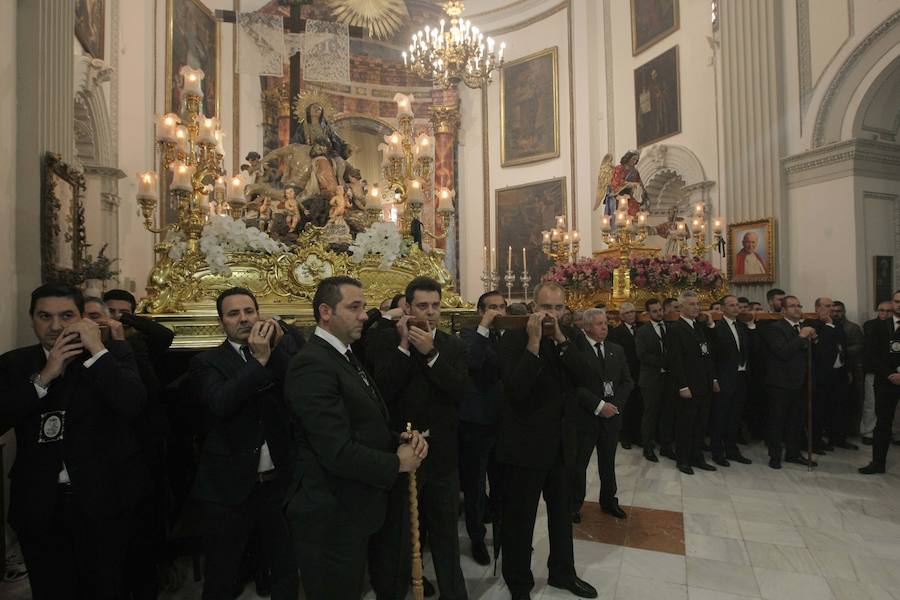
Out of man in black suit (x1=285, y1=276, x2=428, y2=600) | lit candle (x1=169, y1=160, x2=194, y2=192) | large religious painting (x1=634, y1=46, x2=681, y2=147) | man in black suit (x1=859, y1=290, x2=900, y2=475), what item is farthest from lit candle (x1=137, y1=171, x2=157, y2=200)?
large religious painting (x1=634, y1=46, x2=681, y2=147)

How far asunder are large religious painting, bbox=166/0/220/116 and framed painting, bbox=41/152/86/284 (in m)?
6.64

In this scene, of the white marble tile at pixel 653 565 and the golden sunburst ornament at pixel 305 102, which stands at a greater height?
the golden sunburst ornament at pixel 305 102

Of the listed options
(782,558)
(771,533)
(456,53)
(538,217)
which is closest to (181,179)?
(782,558)

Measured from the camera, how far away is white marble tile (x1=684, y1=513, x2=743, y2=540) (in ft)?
13.3

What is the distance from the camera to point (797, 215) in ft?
29.7

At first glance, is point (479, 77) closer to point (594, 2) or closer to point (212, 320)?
point (594, 2)

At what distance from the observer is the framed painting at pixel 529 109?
15406 millimetres

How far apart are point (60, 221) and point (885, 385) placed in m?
7.75

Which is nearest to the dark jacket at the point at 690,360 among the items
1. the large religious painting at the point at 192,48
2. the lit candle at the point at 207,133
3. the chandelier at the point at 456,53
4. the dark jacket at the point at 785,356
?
the dark jacket at the point at 785,356

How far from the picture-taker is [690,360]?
580 centimetres

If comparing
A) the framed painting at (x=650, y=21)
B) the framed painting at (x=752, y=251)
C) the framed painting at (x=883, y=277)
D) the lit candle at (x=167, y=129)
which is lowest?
the framed painting at (x=883, y=277)

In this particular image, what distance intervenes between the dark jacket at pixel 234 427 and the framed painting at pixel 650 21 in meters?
12.8

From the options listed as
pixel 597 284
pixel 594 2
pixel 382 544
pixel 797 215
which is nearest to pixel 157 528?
pixel 382 544

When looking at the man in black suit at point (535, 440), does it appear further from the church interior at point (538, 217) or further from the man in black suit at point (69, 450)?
the man in black suit at point (69, 450)
